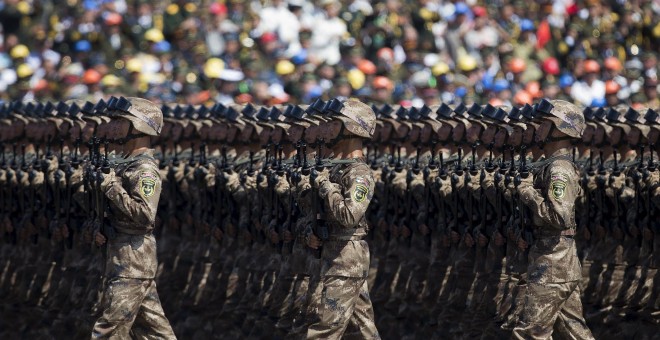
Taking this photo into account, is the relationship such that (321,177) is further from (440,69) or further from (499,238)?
(440,69)

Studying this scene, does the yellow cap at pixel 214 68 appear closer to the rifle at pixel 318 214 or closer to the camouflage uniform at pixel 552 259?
the rifle at pixel 318 214

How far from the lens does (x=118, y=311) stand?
1357cm

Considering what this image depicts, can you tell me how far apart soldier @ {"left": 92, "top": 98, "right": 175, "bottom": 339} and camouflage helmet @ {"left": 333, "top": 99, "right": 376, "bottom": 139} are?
1.55m

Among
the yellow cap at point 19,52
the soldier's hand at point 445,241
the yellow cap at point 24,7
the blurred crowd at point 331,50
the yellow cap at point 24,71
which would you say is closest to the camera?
the soldier's hand at point 445,241

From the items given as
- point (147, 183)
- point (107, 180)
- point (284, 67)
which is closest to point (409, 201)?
point (147, 183)

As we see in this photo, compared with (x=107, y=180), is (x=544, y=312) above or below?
below

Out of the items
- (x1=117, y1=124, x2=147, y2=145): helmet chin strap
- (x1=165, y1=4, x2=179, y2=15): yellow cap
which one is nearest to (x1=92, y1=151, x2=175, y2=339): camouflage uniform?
(x1=117, y1=124, x2=147, y2=145): helmet chin strap

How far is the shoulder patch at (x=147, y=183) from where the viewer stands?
1362cm

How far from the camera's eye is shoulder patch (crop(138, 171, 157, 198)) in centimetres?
1362

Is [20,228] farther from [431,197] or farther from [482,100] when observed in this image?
[482,100]

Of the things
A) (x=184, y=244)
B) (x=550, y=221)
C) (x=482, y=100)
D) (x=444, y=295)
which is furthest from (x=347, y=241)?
(x=482, y=100)

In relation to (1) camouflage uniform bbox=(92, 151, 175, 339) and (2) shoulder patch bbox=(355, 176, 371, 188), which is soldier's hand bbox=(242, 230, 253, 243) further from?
(2) shoulder patch bbox=(355, 176, 371, 188)

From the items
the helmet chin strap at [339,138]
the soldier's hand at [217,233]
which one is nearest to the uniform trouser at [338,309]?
the helmet chin strap at [339,138]

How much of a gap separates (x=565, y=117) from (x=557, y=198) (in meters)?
0.80
